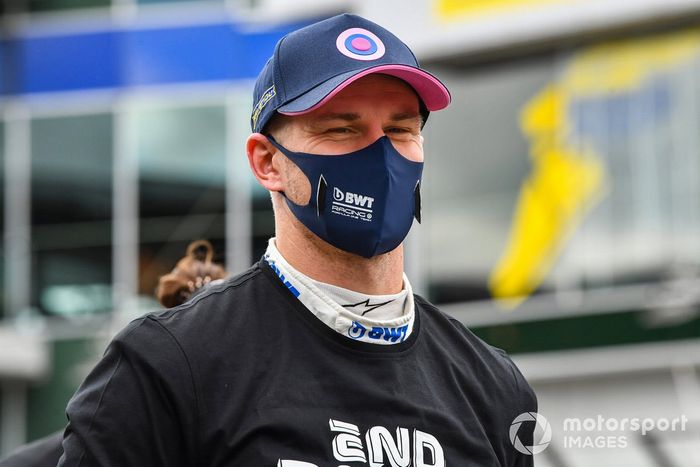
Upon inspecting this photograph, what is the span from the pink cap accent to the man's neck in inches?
15.8

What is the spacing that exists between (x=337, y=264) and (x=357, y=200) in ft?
0.49

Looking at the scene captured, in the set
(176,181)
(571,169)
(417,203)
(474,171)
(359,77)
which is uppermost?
(359,77)

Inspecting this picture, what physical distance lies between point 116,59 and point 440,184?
5062 millimetres

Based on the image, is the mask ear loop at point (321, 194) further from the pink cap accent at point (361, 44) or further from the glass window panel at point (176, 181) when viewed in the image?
the glass window panel at point (176, 181)

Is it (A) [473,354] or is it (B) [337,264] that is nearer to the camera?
(B) [337,264]

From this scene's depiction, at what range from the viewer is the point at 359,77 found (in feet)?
10.3

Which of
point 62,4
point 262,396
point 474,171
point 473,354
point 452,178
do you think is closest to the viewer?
point 262,396

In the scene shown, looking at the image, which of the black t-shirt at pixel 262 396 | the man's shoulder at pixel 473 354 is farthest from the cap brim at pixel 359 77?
the man's shoulder at pixel 473 354

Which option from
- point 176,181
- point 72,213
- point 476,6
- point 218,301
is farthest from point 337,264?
point 72,213

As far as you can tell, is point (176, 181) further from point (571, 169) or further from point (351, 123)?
point (351, 123)

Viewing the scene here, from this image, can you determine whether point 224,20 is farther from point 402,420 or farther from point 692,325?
point 402,420

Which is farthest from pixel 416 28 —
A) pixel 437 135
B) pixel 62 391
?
pixel 62 391

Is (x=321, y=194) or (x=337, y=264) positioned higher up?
(x=321, y=194)

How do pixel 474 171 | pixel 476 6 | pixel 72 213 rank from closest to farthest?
pixel 476 6 → pixel 474 171 → pixel 72 213
